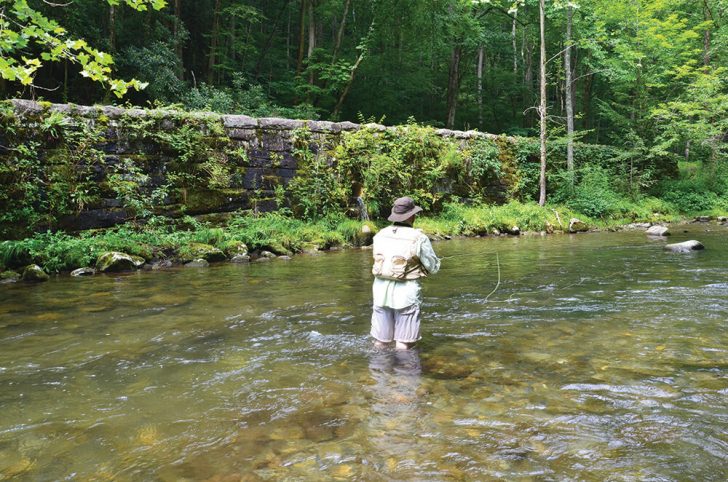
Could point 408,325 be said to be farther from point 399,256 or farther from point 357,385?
point 357,385

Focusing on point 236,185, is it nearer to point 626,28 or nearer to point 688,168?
point 626,28

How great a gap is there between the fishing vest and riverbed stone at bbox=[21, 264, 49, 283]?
6.89 m

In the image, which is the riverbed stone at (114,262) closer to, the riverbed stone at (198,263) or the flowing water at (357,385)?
the riverbed stone at (198,263)

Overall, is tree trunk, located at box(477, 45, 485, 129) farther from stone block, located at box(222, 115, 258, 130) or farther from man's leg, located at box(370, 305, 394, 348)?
man's leg, located at box(370, 305, 394, 348)

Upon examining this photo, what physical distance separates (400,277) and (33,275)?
7.37m

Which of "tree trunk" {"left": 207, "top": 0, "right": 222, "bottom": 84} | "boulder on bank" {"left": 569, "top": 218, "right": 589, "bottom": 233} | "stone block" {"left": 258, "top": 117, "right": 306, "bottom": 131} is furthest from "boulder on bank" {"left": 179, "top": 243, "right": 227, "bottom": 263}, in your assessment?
"tree trunk" {"left": 207, "top": 0, "right": 222, "bottom": 84}

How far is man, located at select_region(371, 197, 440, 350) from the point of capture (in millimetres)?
4734

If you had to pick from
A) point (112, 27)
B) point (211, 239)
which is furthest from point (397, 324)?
point (112, 27)

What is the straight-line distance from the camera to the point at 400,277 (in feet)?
15.5

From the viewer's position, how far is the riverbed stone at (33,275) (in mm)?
8430

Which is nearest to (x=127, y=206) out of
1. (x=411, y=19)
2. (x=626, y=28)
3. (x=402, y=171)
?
(x=402, y=171)

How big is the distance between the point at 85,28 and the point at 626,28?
23.2 metres

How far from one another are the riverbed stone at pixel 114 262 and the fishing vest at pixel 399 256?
6690 mm

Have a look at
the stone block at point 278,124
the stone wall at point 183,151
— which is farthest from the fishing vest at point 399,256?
the stone block at point 278,124
